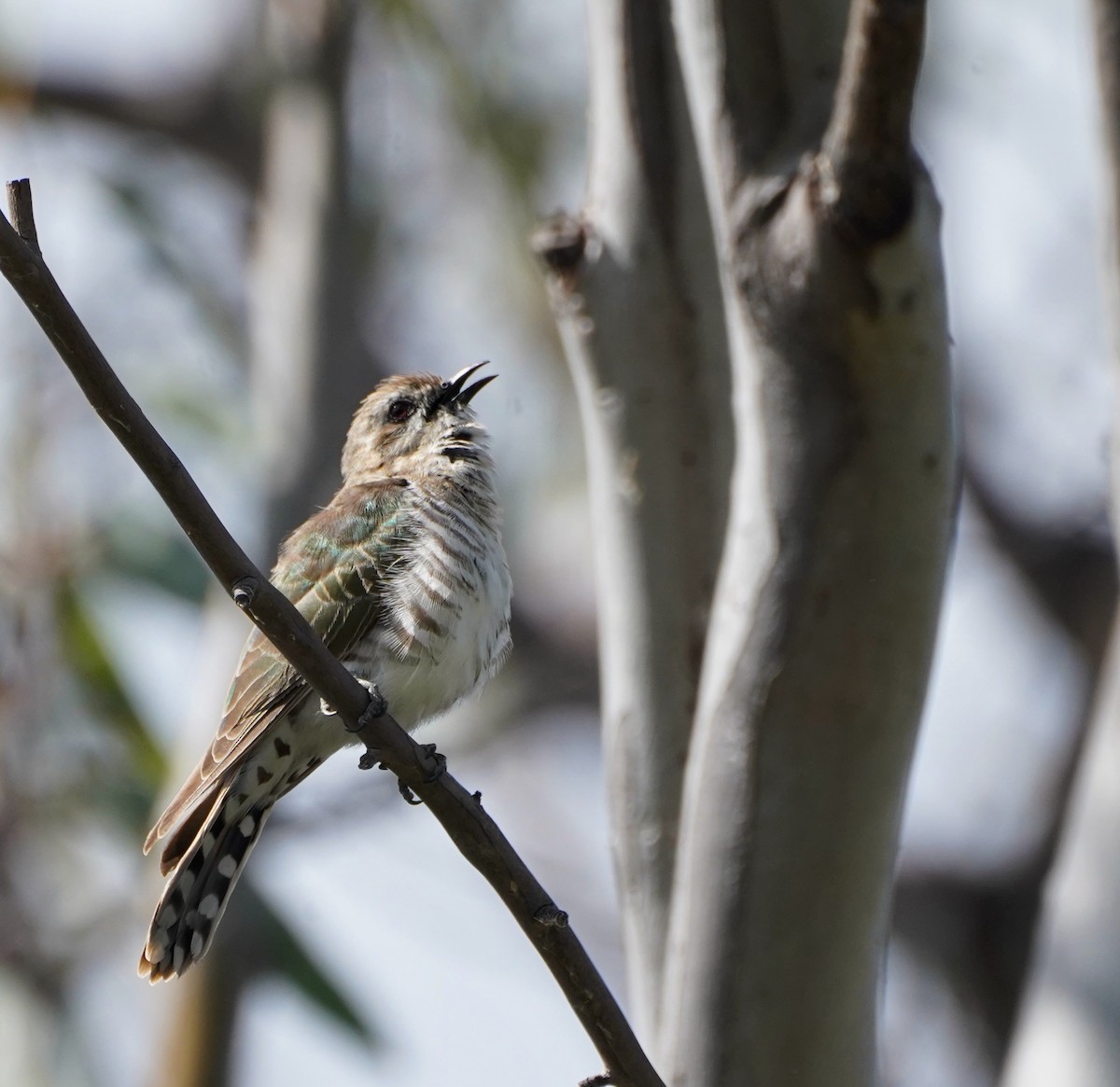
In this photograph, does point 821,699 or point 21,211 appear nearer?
point 21,211

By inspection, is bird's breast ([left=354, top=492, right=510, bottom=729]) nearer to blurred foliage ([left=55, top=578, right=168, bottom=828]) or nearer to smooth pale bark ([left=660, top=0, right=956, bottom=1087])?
smooth pale bark ([left=660, top=0, right=956, bottom=1087])

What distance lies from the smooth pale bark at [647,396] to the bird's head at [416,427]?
4.85 ft

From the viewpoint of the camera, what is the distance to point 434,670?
3.81 m

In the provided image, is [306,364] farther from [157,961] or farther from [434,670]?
[157,961]

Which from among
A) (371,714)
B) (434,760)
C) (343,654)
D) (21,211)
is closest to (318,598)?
(343,654)

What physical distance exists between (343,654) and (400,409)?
4.85 feet

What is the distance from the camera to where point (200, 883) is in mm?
3535

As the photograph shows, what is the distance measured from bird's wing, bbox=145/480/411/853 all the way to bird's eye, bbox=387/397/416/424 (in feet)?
2.02

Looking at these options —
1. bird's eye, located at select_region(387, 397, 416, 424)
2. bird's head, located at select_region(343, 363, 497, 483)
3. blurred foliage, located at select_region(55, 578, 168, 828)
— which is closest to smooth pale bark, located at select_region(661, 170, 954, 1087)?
bird's head, located at select_region(343, 363, 497, 483)

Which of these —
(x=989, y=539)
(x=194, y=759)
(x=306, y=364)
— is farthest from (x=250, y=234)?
(x=989, y=539)

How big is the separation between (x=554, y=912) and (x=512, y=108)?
18.2 ft

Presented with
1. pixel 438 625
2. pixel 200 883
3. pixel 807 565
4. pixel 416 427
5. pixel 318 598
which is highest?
pixel 416 427

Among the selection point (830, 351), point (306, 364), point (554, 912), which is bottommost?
point (554, 912)

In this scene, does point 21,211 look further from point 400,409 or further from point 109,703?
point 109,703
